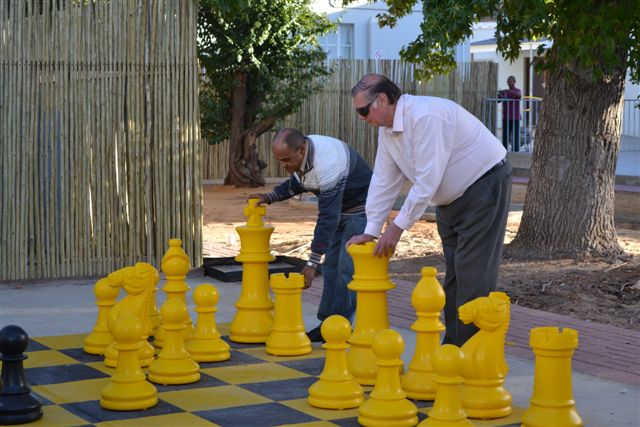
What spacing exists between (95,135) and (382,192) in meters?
3.81

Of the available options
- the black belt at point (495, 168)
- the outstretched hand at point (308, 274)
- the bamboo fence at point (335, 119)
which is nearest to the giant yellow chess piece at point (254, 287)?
the outstretched hand at point (308, 274)

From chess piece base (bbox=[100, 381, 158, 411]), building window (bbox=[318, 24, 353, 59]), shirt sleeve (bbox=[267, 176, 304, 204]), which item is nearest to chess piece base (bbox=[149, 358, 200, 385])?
chess piece base (bbox=[100, 381, 158, 411])

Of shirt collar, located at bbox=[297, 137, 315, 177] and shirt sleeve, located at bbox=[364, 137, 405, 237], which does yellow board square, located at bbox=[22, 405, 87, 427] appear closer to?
shirt sleeve, located at bbox=[364, 137, 405, 237]

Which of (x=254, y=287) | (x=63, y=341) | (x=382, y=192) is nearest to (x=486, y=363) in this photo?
(x=382, y=192)

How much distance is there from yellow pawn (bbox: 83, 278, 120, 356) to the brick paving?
192 cm

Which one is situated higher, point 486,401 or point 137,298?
point 137,298

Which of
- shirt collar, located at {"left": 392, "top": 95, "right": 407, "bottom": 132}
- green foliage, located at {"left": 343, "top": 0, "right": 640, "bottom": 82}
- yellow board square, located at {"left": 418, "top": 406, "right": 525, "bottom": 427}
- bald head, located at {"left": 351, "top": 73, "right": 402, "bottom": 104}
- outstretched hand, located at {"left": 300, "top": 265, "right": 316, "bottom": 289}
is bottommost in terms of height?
yellow board square, located at {"left": 418, "top": 406, "right": 525, "bottom": 427}

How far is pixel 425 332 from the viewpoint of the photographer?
5.03 metres

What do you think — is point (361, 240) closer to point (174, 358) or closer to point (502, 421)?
point (174, 358)

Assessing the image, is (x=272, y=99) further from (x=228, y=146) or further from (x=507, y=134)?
(x=507, y=134)

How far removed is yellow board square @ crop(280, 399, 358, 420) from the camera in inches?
189

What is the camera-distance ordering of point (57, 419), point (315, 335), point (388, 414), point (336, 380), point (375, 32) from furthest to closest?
point (375, 32) → point (315, 335) → point (336, 380) → point (57, 419) → point (388, 414)

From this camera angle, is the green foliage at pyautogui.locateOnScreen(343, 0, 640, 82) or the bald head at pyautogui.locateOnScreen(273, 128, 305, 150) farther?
the green foliage at pyautogui.locateOnScreen(343, 0, 640, 82)

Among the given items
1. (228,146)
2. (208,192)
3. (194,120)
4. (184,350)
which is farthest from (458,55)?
(184,350)
